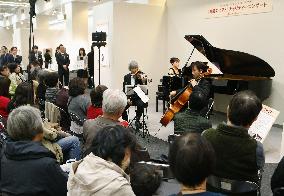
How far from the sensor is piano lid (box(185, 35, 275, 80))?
6.55 m

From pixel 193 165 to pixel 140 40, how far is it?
8.65 m

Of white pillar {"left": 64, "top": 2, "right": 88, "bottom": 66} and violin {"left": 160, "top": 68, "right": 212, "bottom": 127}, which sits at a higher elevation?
white pillar {"left": 64, "top": 2, "right": 88, "bottom": 66}

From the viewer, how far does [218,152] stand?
222 cm

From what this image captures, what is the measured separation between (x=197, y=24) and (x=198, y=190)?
27.2ft

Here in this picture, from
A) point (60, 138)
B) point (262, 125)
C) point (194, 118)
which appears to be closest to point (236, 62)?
point (262, 125)

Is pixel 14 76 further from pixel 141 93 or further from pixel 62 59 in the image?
pixel 62 59

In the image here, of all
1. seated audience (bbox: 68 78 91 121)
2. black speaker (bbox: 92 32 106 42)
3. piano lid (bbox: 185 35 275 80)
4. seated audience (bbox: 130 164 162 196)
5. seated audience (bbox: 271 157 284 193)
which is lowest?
seated audience (bbox: 130 164 162 196)

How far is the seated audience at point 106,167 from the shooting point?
1.56m

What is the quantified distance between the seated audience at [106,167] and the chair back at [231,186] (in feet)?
2.27

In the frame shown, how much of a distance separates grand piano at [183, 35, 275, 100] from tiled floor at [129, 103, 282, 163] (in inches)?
34.3

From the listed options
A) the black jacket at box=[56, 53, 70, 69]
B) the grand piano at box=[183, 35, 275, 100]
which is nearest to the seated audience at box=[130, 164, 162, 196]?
the grand piano at box=[183, 35, 275, 100]

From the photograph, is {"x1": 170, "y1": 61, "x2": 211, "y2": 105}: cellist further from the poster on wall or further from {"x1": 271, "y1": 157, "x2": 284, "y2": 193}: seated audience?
{"x1": 271, "y1": 157, "x2": 284, "y2": 193}: seated audience

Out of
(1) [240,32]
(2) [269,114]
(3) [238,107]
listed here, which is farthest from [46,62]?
(3) [238,107]

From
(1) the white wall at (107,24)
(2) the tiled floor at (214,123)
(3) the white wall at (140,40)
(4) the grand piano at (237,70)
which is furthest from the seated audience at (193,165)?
(1) the white wall at (107,24)
